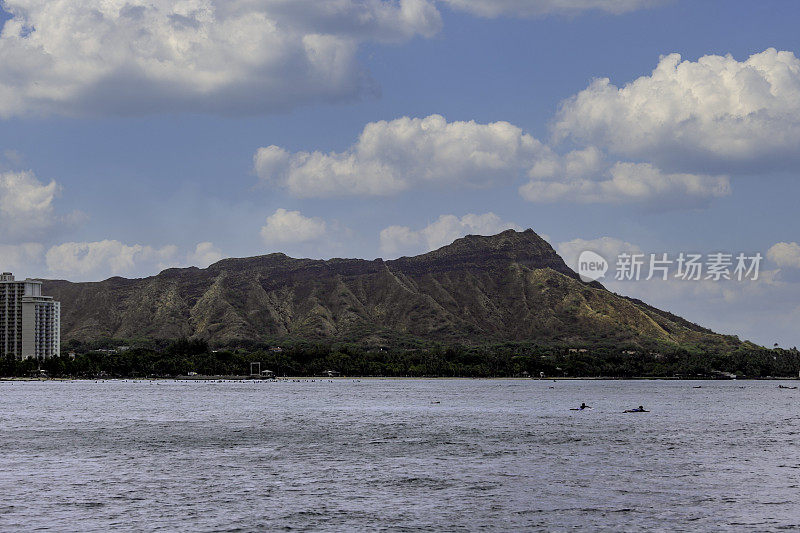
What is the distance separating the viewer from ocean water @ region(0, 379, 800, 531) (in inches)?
2153

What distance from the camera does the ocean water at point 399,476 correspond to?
54688 mm

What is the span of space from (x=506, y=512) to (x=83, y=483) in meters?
33.9

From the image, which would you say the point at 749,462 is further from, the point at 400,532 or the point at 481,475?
the point at 400,532

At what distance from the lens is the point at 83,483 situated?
229 ft

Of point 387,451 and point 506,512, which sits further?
point 387,451

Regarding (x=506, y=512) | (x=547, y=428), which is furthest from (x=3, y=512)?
(x=547, y=428)

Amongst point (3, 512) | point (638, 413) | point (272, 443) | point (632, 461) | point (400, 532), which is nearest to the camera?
point (400, 532)

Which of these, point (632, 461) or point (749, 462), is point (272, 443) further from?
point (749, 462)

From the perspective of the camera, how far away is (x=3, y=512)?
185ft

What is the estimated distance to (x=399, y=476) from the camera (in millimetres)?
74062

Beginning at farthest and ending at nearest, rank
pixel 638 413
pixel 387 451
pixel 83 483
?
pixel 638 413 → pixel 387 451 → pixel 83 483

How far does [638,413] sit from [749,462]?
275 feet

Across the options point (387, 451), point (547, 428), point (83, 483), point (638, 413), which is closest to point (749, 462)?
point (387, 451)

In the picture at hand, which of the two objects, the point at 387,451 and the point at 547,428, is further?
the point at 547,428
